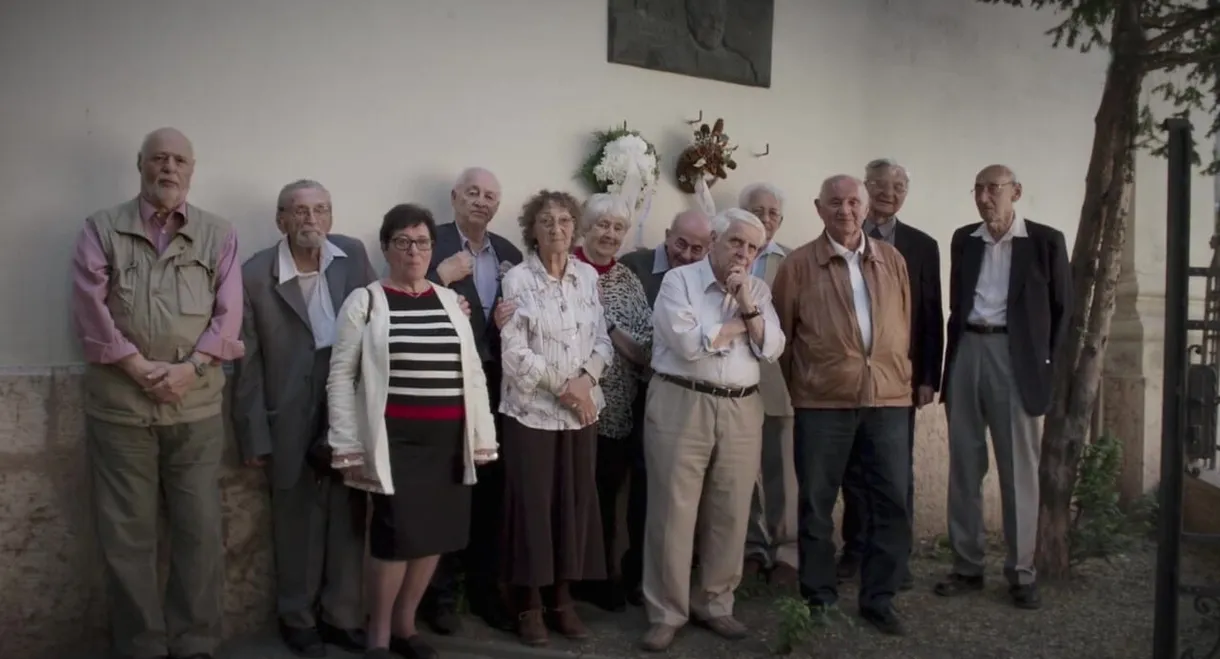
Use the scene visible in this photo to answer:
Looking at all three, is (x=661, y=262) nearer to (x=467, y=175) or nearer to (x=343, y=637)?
(x=467, y=175)

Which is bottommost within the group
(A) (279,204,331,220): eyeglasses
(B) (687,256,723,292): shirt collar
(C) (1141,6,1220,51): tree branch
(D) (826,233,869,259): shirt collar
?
(B) (687,256,723,292): shirt collar

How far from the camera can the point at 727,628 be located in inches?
179

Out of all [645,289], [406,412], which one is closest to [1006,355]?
[645,289]

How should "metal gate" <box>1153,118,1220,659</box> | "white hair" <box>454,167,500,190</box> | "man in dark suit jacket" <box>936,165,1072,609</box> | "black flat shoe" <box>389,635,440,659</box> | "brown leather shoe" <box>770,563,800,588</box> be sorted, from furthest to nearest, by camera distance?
"brown leather shoe" <box>770,563,800,588</box>, "man in dark suit jacket" <box>936,165,1072,609</box>, "white hair" <box>454,167,500,190</box>, "black flat shoe" <box>389,635,440,659</box>, "metal gate" <box>1153,118,1220,659</box>

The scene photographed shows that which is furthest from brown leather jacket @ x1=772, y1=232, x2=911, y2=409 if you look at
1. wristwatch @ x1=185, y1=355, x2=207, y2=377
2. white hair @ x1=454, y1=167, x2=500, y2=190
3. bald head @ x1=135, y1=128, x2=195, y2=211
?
bald head @ x1=135, y1=128, x2=195, y2=211

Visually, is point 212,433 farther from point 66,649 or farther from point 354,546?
point 66,649

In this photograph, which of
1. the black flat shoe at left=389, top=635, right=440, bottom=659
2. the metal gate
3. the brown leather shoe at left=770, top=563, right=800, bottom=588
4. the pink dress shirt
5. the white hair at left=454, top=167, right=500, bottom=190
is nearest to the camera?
the metal gate

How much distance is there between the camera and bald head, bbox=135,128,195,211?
399cm

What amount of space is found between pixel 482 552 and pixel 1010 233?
292 centimetres

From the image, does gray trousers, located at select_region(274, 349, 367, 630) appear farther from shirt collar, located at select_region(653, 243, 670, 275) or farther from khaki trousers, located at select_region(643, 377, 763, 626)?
shirt collar, located at select_region(653, 243, 670, 275)

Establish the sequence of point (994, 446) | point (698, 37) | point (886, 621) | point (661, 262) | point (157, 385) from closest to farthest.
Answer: point (157, 385) → point (886, 621) → point (661, 262) → point (994, 446) → point (698, 37)

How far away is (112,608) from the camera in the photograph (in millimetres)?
4121

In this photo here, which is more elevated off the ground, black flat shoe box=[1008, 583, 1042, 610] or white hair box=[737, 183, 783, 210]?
white hair box=[737, 183, 783, 210]

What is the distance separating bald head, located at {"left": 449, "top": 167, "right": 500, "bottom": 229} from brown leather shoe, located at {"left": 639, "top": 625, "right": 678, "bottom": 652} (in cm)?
193
